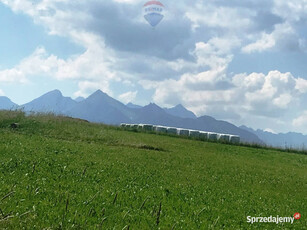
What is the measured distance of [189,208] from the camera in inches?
456

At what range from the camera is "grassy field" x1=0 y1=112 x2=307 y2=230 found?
30.1ft

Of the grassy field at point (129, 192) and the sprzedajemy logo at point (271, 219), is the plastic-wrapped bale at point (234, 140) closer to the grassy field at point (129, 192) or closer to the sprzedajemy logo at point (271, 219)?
the grassy field at point (129, 192)

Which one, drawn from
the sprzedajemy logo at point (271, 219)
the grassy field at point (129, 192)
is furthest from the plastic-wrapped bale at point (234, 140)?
the sprzedajemy logo at point (271, 219)

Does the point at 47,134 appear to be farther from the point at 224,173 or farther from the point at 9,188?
the point at 9,188

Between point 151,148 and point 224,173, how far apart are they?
37.0 feet

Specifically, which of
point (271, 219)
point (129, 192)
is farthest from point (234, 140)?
point (129, 192)

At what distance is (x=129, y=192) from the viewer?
505 inches

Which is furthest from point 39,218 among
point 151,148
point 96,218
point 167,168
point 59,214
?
point 151,148

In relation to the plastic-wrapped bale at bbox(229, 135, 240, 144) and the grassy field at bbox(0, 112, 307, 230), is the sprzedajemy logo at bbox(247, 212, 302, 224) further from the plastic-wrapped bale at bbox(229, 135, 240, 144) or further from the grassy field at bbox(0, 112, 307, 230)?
the plastic-wrapped bale at bbox(229, 135, 240, 144)

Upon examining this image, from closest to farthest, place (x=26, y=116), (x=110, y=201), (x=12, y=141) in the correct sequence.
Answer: (x=110, y=201)
(x=12, y=141)
(x=26, y=116)

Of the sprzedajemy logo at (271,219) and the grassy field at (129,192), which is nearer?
the grassy field at (129,192)

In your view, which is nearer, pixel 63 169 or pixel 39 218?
pixel 39 218

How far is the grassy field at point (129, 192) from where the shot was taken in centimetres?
917

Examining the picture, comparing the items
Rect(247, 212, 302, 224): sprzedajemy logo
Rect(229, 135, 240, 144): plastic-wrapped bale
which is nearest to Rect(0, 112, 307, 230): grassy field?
Rect(247, 212, 302, 224): sprzedajemy logo
